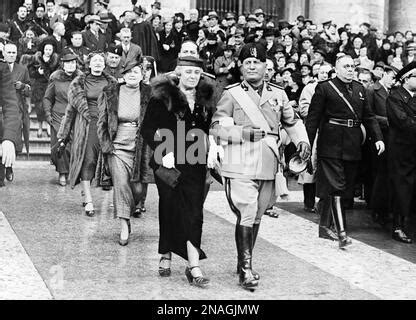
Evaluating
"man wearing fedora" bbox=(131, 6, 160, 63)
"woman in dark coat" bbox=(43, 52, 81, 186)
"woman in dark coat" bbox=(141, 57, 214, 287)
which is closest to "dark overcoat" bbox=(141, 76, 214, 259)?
"woman in dark coat" bbox=(141, 57, 214, 287)

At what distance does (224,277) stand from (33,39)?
10542mm

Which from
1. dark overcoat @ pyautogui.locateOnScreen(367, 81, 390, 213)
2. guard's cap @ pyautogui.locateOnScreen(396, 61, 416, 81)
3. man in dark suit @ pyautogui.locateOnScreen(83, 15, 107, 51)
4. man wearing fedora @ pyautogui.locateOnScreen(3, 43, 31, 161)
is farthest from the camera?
man in dark suit @ pyautogui.locateOnScreen(83, 15, 107, 51)

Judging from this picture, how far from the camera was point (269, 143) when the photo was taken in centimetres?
739

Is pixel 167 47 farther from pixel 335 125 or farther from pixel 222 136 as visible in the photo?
pixel 222 136

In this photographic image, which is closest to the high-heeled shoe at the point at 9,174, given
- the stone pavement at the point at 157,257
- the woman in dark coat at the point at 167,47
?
the stone pavement at the point at 157,257

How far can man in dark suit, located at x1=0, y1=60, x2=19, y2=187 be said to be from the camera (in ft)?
22.1

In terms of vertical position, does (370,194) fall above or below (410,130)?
below

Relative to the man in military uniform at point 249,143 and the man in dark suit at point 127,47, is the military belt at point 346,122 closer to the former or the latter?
the man in military uniform at point 249,143

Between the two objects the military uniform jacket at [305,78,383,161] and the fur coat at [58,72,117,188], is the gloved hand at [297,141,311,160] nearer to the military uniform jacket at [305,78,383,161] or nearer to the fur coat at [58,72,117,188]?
the military uniform jacket at [305,78,383,161]

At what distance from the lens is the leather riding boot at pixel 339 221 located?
9031 mm

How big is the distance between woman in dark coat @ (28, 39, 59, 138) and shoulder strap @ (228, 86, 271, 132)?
849 cm

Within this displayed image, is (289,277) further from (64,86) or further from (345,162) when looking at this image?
(64,86)
